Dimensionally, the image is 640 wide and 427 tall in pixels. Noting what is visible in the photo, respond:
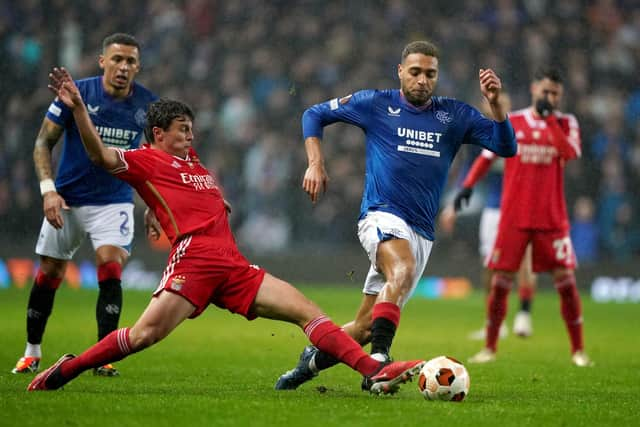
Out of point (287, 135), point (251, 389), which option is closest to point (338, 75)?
point (287, 135)

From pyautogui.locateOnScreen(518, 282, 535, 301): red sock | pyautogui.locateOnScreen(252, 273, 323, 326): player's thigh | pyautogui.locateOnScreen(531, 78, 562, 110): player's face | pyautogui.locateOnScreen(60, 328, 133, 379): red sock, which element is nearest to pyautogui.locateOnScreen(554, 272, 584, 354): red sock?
pyautogui.locateOnScreen(531, 78, 562, 110): player's face

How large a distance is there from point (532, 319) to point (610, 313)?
1.58 metres

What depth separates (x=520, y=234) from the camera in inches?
402

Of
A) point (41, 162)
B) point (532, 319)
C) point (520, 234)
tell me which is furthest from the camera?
point (532, 319)

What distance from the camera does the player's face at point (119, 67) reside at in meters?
8.45

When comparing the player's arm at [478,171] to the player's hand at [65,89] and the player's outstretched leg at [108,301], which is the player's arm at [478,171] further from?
the player's hand at [65,89]

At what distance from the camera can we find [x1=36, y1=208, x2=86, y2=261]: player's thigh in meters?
8.38

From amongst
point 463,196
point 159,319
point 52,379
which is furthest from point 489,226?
point 52,379

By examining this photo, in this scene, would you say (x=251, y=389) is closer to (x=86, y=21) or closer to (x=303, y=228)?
(x=303, y=228)

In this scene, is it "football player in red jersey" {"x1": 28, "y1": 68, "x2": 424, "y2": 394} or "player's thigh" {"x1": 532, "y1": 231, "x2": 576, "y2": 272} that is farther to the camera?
"player's thigh" {"x1": 532, "y1": 231, "x2": 576, "y2": 272}

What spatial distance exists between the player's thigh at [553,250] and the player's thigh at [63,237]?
420cm

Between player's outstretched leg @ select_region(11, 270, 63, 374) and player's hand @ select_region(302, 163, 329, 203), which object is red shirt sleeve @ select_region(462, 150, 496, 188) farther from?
player's outstretched leg @ select_region(11, 270, 63, 374)

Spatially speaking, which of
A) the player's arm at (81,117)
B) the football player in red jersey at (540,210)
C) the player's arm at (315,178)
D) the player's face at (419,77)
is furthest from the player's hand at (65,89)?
the football player in red jersey at (540,210)

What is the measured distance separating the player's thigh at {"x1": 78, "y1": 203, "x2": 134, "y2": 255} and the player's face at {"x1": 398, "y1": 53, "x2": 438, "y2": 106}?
2.45 meters
